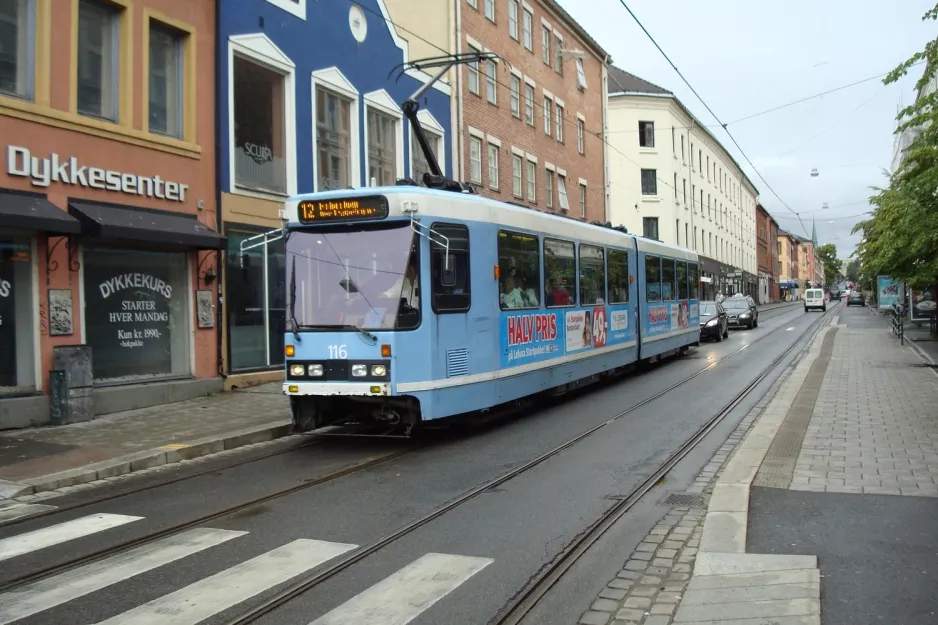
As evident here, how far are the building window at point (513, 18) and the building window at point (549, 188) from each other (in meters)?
5.66

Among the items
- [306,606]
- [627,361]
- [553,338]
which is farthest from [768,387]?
[306,606]

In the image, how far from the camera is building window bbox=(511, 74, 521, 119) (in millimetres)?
29250

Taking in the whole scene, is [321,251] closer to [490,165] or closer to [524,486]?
[524,486]

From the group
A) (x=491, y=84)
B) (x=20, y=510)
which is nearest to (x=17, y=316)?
(x=20, y=510)

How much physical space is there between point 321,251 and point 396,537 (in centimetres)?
467

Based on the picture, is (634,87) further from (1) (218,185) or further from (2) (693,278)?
(1) (218,185)

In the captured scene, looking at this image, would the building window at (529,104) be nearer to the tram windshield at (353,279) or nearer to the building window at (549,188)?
the building window at (549,188)

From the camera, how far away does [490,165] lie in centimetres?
2738

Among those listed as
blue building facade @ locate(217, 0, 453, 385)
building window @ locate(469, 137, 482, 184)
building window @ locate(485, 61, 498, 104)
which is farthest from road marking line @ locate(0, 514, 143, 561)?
building window @ locate(485, 61, 498, 104)

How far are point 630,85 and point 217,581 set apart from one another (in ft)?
175

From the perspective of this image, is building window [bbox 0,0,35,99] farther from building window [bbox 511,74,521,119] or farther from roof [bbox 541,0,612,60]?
roof [bbox 541,0,612,60]

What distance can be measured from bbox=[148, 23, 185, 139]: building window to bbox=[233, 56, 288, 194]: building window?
1.36 metres

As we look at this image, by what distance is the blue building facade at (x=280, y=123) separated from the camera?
15250mm

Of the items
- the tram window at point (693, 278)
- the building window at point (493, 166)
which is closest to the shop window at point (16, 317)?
the tram window at point (693, 278)
